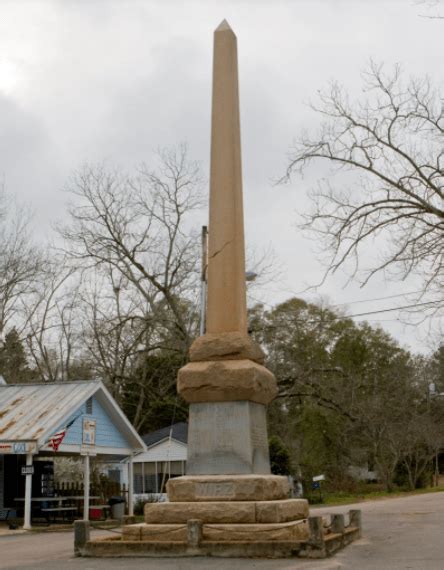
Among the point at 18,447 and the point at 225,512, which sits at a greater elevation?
the point at 18,447

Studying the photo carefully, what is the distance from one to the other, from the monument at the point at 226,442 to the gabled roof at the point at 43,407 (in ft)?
32.5

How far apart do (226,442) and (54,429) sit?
1090cm

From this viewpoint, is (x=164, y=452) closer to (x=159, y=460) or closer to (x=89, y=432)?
(x=159, y=460)

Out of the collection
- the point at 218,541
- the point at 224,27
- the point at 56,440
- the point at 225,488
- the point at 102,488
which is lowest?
the point at 218,541

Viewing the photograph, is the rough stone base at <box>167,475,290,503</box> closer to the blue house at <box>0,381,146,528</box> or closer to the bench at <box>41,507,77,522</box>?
the blue house at <box>0,381,146,528</box>

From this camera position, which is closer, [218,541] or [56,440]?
[218,541]

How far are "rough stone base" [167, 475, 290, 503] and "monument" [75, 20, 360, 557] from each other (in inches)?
0.6

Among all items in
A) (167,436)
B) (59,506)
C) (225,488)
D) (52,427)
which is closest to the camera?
(225,488)

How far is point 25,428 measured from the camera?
21.3 metres

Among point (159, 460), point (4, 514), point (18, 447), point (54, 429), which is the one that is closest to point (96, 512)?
point (4, 514)

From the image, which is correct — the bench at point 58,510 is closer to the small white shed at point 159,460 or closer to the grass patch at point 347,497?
the grass patch at point 347,497

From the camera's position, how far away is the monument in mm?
10422

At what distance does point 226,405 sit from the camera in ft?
37.7

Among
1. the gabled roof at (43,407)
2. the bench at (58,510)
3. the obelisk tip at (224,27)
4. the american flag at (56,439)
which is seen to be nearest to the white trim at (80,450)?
the american flag at (56,439)
